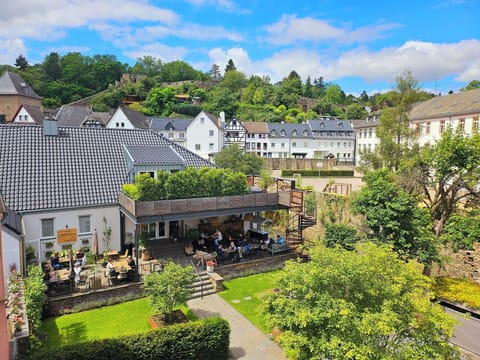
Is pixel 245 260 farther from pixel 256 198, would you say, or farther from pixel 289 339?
pixel 289 339

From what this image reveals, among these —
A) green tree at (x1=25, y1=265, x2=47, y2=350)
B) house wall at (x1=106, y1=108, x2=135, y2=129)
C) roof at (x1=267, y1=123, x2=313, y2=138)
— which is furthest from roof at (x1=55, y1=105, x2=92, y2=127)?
green tree at (x1=25, y1=265, x2=47, y2=350)

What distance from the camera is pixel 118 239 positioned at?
64.3ft

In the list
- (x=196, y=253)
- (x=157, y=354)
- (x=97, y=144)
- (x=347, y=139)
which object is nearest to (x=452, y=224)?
(x=196, y=253)

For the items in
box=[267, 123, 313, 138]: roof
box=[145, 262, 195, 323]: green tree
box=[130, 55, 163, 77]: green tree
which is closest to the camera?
box=[145, 262, 195, 323]: green tree

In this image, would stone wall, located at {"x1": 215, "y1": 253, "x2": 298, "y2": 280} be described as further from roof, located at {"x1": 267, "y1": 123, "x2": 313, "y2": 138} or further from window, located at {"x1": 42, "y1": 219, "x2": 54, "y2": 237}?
roof, located at {"x1": 267, "y1": 123, "x2": 313, "y2": 138}

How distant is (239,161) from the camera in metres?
35.2

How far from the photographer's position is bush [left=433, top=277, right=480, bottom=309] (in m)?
15.7

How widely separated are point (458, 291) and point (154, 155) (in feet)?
59.8

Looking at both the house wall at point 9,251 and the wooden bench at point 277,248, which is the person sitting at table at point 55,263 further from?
the wooden bench at point 277,248

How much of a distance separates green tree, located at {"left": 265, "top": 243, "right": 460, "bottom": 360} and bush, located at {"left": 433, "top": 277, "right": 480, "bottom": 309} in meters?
8.21

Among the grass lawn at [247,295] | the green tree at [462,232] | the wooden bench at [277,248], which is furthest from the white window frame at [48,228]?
the green tree at [462,232]

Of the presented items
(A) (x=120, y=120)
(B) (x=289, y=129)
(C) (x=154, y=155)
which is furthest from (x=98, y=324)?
(B) (x=289, y=129)

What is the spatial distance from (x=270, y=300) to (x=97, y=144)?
16704 millimetres

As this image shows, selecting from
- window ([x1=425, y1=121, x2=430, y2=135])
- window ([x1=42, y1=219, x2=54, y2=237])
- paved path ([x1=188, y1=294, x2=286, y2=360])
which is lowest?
paved path ([x1=188, y1=294, x2=286, y2=360])
